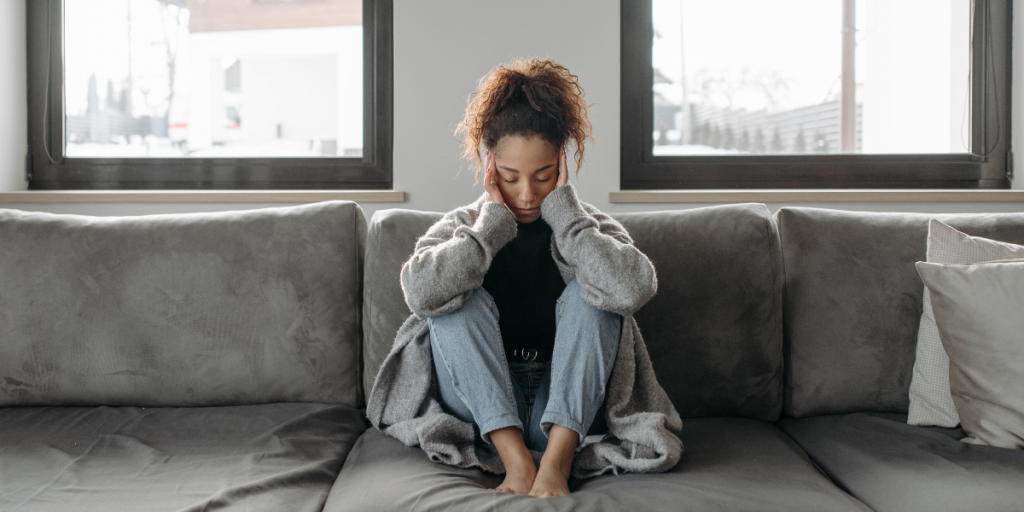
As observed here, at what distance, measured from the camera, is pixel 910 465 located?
104cm

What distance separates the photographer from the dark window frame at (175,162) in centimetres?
201

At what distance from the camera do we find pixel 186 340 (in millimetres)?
1360

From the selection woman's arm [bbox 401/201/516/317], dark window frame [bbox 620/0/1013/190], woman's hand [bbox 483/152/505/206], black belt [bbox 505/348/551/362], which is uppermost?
dark window frame [bbox 620/0/1013/190]

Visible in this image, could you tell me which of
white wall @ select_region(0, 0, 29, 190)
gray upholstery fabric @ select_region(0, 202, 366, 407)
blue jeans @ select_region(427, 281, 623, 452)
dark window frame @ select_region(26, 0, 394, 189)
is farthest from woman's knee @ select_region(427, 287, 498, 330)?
white wall @ select_region(0, 0, 29, 190)

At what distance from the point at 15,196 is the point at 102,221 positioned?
756 mm

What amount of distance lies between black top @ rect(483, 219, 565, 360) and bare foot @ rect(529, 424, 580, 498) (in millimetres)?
244

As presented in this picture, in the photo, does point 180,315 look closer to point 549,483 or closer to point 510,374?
point 510,374

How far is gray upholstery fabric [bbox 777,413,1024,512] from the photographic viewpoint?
94 centimetres

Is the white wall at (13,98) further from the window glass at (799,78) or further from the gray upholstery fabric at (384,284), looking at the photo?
the window glass at (799,78)

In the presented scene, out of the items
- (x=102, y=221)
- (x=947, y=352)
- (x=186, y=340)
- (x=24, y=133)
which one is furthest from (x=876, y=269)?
(x=24, y=133)

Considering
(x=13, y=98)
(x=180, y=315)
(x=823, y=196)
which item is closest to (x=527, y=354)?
(x=180, y=315)

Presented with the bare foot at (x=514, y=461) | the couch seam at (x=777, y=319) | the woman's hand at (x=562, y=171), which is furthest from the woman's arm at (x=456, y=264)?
the couch seam at (x=777, y=319)

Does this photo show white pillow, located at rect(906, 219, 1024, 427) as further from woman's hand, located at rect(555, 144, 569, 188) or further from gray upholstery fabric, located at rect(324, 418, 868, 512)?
woman's hand, located at rect(555, 144, 569, 188)

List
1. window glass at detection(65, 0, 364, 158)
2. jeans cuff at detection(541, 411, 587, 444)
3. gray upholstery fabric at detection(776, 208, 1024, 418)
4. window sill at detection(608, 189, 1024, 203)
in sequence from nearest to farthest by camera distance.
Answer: jeans cuff at detection(541, 411, 587, 444)
gray upholstery fabric at detection(776, 208, 1024, 418)
window sill at detection(608, 189, 1024, 203)
window glass at detection(65, 0, 364, 158)
